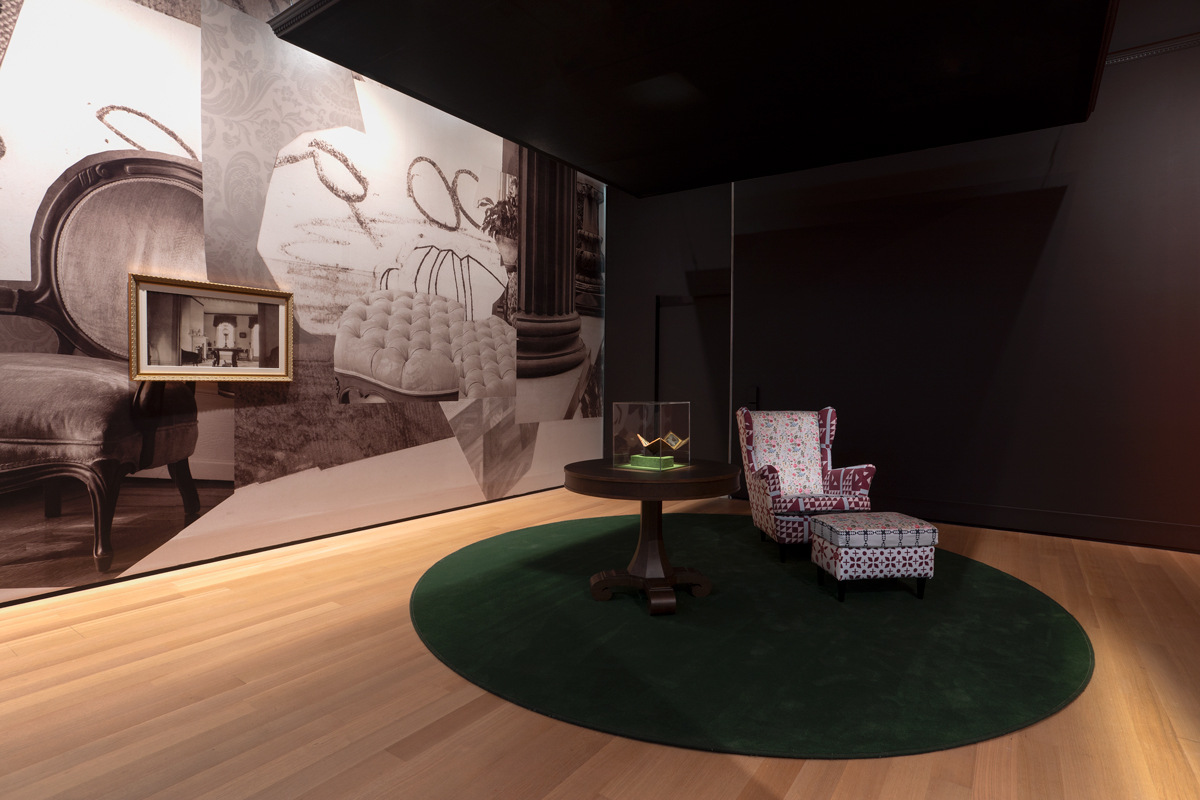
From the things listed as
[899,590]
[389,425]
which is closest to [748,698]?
[899,590]

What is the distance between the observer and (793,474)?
15.4ft

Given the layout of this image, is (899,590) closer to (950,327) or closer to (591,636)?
(591,636)

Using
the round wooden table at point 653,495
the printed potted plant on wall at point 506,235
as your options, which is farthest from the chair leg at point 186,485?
the printed potted plant on wall at point 506,235

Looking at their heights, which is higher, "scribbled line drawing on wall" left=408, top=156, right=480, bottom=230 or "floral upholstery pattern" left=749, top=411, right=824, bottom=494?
"scribbled line drawing on wall" left=408, top=156, right=480, bottom=230

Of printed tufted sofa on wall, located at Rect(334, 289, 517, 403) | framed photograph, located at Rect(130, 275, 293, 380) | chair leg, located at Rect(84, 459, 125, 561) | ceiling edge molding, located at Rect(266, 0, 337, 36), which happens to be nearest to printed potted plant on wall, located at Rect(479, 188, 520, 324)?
printed tufted sofa on wall, located at Rect(334, 289, 517, 403)

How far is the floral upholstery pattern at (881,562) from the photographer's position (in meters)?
3.37

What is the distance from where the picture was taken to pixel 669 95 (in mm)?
3781

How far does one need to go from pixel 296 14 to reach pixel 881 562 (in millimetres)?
4245

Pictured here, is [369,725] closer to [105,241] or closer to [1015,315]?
[105,241]

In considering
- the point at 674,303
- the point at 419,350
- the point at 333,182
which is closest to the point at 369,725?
the point at 419,350

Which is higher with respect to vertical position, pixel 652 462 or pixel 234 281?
pixel 234 281

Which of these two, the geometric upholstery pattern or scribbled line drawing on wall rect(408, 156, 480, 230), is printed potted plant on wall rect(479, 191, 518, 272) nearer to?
scribbled line drawing on wall rect(408, 156, 480, 230)

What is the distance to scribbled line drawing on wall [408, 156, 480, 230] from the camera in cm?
544

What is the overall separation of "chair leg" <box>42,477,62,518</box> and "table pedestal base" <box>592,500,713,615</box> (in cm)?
312
